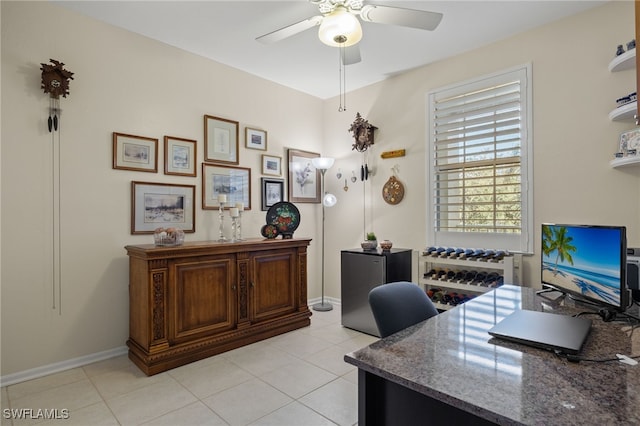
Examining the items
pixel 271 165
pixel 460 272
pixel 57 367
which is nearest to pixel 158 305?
pixel 57 367

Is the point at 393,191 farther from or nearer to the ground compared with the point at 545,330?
farther from the ground

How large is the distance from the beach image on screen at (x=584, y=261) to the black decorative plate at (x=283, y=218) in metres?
2.49

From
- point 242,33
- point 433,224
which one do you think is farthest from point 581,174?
point 242,33

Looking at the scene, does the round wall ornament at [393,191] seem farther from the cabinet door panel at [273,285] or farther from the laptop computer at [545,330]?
the laptop computer at [545,330]

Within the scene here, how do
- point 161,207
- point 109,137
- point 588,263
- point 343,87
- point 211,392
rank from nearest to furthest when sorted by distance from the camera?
point 588,263 < point 211,392 < point 109,137 < point 161,207 < point 343,87

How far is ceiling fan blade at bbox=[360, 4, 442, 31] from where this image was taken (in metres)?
2.09

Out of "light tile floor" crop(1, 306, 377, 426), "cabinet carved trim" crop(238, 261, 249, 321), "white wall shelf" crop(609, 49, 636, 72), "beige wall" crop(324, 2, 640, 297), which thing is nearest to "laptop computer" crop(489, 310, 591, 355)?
"light tile floor" crop(1, 306, 377, 426)

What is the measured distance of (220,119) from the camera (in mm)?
3668

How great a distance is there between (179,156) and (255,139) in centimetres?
96

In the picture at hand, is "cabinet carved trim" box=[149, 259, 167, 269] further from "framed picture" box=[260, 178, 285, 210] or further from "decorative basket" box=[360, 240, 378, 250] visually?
"decorative basket" box=[360, 240, 378, 250]

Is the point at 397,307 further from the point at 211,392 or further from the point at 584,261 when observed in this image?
the point at 211,392

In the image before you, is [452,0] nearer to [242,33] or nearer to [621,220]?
[242,33]

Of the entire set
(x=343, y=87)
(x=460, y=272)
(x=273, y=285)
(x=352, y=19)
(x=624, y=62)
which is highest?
(x=343, y=87)

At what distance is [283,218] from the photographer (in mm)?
3846
